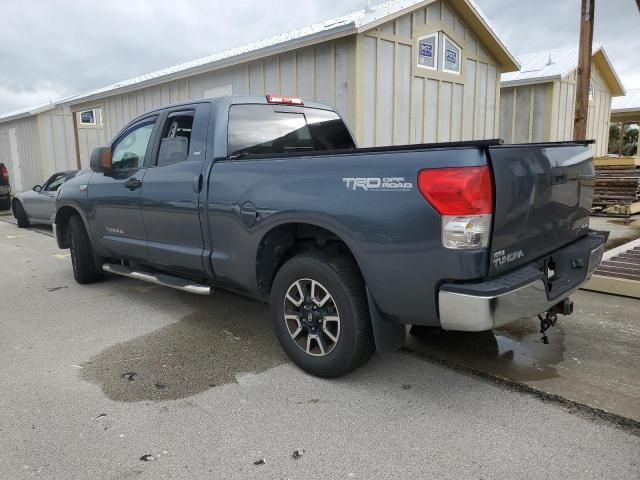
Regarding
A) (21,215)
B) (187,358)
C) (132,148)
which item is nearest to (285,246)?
(187,358)

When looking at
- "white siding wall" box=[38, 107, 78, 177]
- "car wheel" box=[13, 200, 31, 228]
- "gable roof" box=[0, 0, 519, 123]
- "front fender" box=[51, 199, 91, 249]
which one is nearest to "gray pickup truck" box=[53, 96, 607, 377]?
"front fender" box=[51, 199, 91, 249]

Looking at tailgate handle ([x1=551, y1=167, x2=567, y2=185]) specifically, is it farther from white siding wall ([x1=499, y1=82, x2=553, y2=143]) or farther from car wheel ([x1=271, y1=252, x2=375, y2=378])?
white siding wall ([x1=499, y1=82, x2=553, y2=143])

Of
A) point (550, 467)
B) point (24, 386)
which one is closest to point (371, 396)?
point (550, 467)

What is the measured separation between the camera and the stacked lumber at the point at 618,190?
11.0 m

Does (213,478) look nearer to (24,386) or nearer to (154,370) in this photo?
(154,370)

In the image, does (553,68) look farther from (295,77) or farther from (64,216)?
(64,216)

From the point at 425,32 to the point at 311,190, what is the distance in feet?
23.6

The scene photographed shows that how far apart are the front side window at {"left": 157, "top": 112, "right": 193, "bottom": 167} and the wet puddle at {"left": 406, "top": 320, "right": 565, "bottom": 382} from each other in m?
2.50

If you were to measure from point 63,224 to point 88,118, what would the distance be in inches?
560

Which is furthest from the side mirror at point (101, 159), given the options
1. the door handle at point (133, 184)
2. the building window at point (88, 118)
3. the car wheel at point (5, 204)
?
the building window at point (88, 118)

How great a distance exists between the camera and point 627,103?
22.4m

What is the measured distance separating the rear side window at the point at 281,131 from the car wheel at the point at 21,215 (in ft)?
31.5

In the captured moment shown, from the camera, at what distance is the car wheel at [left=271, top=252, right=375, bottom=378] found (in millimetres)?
3207

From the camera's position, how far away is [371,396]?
326 cm
